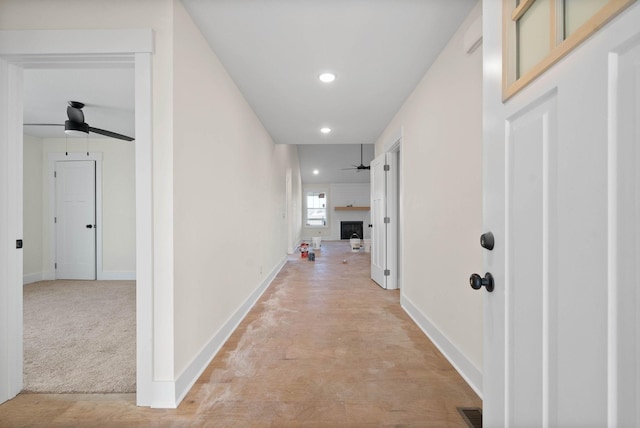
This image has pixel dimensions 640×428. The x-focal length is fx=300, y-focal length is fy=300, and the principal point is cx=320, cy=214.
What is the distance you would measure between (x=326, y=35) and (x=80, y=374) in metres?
2.80

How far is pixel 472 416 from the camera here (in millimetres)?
1554

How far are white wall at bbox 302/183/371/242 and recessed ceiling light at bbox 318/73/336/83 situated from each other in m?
9.41

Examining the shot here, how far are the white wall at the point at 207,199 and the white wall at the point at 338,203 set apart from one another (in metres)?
8.53

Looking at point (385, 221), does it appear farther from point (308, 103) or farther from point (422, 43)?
point (422, 43)

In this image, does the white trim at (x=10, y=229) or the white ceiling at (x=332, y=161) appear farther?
the white ceiling at (x=332, y=161)

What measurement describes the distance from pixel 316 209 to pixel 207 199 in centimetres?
1017

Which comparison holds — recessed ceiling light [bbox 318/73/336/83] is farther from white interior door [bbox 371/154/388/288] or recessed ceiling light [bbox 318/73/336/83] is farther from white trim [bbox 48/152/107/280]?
white trim [bbox 48/152/107/280]

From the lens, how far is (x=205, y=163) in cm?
213

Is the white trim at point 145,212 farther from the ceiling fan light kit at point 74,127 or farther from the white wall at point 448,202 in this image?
the ceiling fan light kit at point 74,127

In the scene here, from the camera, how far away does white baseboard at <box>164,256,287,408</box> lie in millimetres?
1639

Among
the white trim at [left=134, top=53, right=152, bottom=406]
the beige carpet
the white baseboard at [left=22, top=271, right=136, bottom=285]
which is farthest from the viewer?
the white baseboard at [left=22, top=271, right=136, bottom=285]

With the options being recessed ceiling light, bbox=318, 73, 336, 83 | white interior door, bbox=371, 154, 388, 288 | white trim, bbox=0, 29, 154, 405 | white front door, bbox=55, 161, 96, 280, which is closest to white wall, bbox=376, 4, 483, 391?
recessed ceiling light, bbox=318, 73, 336, 83

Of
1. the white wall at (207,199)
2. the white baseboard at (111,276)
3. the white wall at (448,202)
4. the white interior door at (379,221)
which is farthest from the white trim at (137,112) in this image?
→ the white baseboard at (111,276)

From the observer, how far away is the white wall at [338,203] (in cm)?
1219
